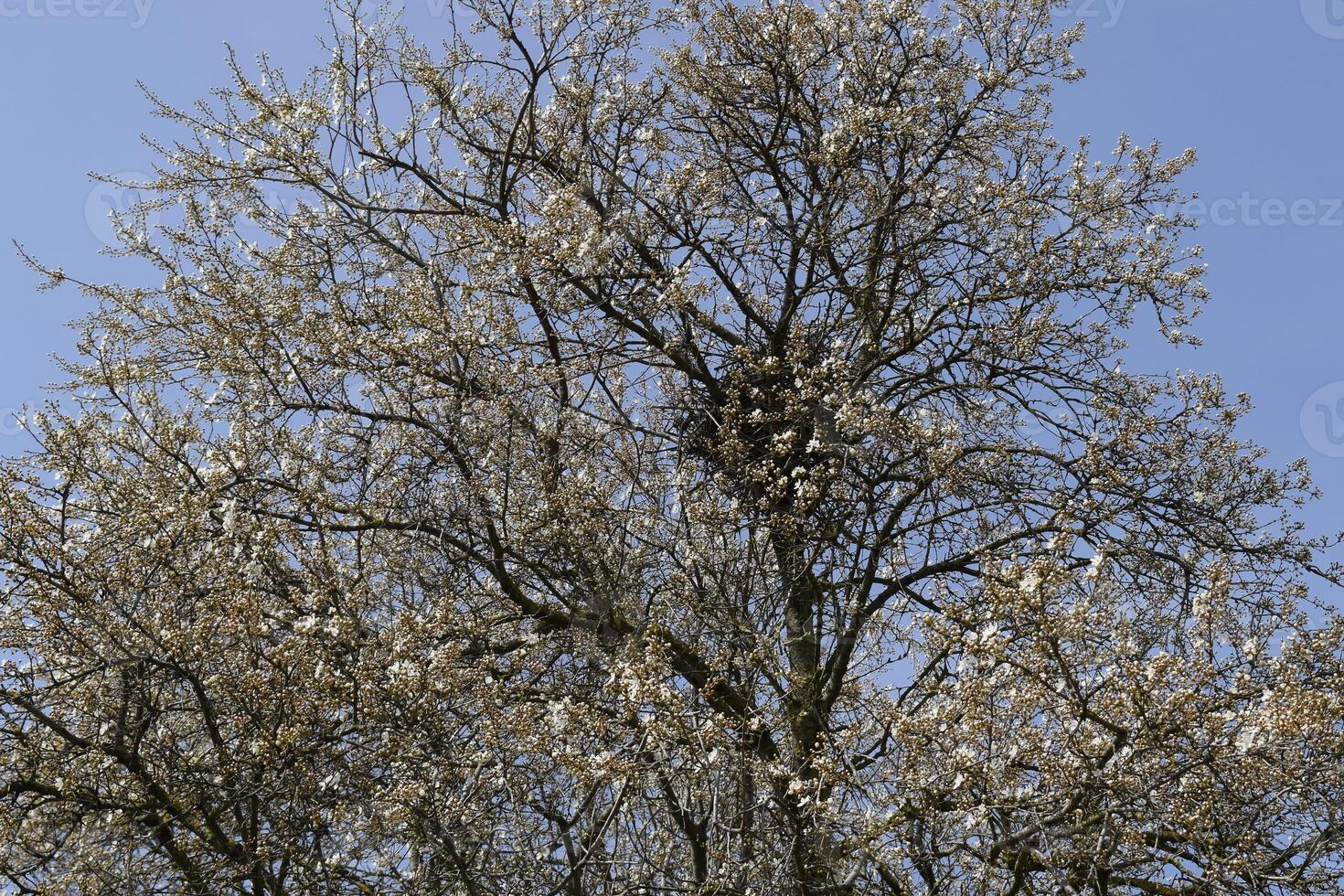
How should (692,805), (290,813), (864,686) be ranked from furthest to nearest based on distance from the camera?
(864,686), (692,805), (290,813)

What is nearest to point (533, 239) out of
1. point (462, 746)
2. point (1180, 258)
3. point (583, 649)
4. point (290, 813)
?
point (583, 649)

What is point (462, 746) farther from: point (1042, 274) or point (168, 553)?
point (1042, 274)

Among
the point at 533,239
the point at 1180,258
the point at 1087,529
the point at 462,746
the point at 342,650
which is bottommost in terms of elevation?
the point at 462,746

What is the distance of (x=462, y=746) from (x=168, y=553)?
5.18 feet

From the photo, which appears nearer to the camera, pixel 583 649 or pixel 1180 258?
pixel 583 649

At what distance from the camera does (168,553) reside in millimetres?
5059

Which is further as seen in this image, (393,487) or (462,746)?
(393,487)

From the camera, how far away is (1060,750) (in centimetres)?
461

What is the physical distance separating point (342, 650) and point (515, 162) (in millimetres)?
3913

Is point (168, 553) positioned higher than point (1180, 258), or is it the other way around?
point (1180, 258)

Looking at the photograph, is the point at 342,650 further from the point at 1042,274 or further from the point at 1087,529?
the point at 1042,274

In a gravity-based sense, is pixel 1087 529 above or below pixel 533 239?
below

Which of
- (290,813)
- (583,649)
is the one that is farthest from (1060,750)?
(290,813)

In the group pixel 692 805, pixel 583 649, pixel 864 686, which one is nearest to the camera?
pixel 692 805
